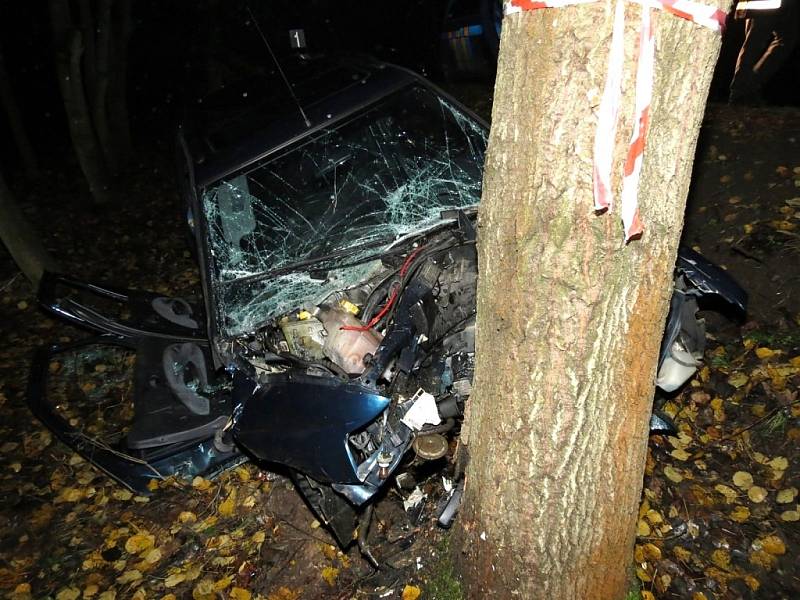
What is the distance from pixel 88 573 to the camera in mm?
2787

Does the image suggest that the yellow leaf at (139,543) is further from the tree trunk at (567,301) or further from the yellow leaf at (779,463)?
the yellow leaf at (779,463)

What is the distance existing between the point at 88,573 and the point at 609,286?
9.90ft

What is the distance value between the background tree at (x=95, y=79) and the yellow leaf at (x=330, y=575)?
6070 mm

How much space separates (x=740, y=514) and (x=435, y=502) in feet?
4.48

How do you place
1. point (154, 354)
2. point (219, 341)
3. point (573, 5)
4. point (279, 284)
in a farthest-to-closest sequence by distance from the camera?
point (154, 354)
point (279, 284)
point (219, 341)
point (573, 5)

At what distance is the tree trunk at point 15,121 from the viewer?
743 centimetres

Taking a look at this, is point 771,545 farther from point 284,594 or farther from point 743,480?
point 284,594

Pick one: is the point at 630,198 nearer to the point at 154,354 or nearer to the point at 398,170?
the point at 398,170

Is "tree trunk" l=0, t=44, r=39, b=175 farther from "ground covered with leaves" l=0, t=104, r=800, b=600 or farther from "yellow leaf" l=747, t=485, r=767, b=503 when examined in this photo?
"yellow leaf" l=747, t=485, r=767, b=503

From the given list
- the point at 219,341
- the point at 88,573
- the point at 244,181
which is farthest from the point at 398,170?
the point at 88,573

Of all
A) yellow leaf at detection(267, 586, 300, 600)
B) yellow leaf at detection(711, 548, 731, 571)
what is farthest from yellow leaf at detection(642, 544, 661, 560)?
yellow leaf at detection(267, 586, 300, 600)

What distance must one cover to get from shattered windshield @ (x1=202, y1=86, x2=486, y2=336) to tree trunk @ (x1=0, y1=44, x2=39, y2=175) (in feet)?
22.5

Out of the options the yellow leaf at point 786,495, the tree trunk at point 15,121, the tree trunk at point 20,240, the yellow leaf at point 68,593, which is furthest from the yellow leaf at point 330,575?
the tree trunk at point 15,121

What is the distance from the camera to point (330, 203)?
301cm
